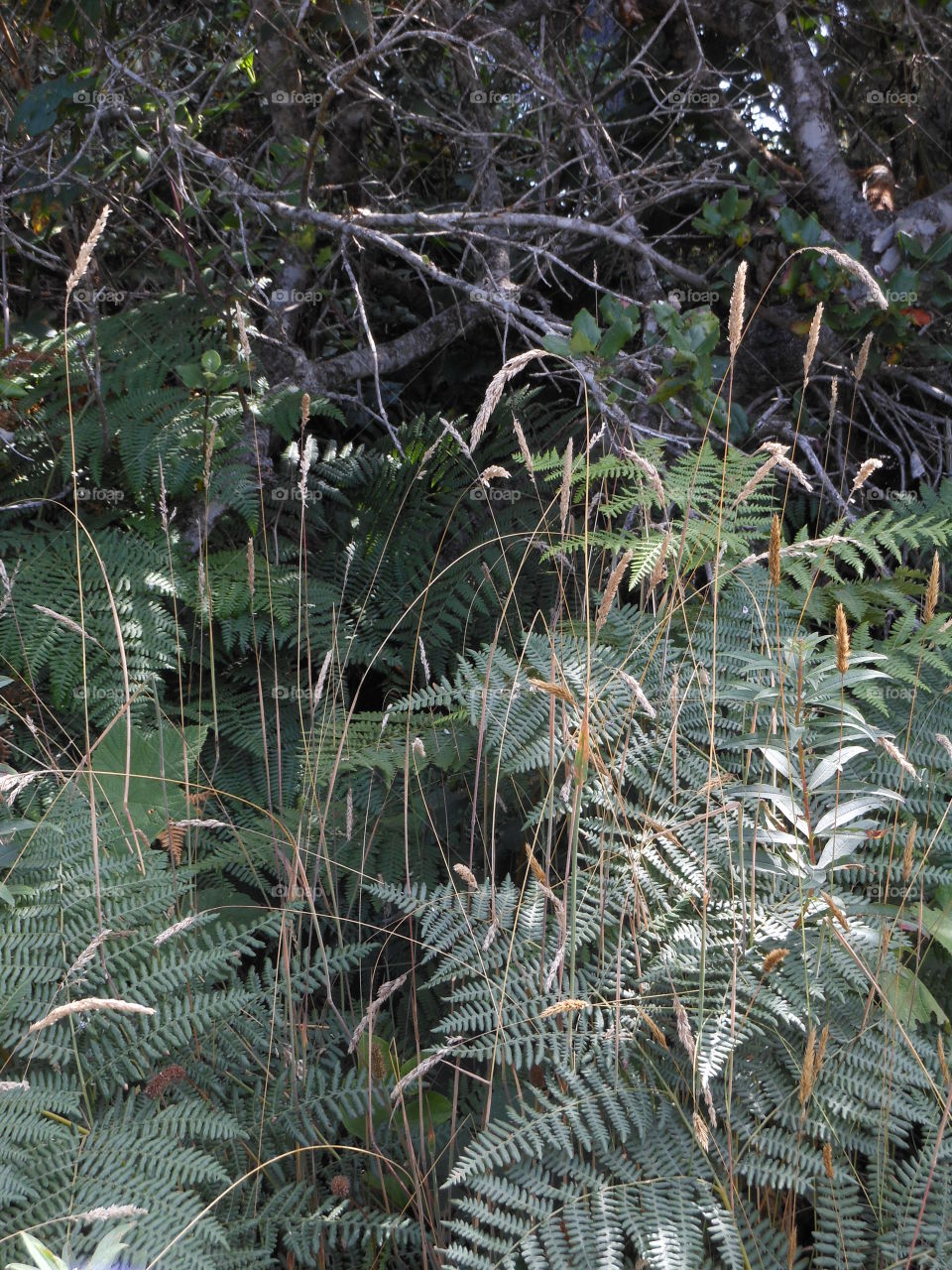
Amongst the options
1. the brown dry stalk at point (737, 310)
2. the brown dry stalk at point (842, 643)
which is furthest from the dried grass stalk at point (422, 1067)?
the brown dry stalk at point (737, 310)

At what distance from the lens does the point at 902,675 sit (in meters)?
1.86

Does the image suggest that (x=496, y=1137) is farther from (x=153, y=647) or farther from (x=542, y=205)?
(x=542, y=205)

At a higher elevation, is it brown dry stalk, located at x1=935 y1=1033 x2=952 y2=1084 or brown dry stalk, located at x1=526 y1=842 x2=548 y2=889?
brown dry stalk, located at x1=526 y1=842 x2=548 y2=889

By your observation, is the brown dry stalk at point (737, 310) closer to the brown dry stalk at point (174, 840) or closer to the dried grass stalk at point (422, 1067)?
the dried grass stalk at point (422, 1067)

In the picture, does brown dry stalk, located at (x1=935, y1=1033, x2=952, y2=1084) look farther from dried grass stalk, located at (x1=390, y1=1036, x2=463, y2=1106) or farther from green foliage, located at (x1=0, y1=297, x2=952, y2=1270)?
dried grass stalk, located at (x1=390, y1=1036, x2=463, y2=1106)

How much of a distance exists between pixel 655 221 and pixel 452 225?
1.05 metres

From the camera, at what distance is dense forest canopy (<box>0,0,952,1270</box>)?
132 cm

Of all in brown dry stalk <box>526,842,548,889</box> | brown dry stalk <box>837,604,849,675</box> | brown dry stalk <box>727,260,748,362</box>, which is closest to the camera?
brown dry stalk <box>837,604,849,675</box>

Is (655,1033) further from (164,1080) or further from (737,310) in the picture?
(737,310)

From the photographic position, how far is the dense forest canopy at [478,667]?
1317mm

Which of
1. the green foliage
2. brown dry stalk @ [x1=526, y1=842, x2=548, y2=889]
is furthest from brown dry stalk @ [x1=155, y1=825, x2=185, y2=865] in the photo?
brown dry stalk @ [x1=526, y1=842, x2=548, y2=889]

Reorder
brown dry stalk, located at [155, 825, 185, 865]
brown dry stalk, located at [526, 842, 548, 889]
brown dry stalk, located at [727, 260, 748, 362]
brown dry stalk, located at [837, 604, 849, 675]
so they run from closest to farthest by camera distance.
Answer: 1. brown dry stalk, located at [837, 604, 849, 675]
2. brown dry stalk, located at [526, 842, 548, 889]
3. brown dry stalk, located at [727, 260, 748, 362]
4. brown dry stalk, located at [155, 825, 185, 865]

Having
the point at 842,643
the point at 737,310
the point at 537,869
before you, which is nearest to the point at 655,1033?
the point at 537,869

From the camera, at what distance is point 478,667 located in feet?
6.47
